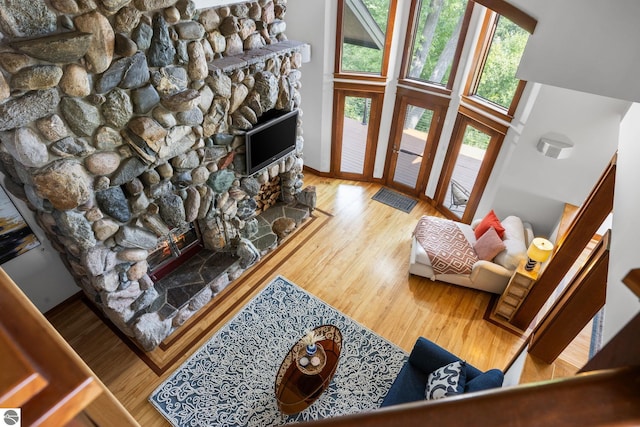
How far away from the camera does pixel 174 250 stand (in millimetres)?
3916

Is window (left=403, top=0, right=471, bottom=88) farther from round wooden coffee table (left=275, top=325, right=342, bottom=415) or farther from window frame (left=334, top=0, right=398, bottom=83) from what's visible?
round wooden coffee table (left=275, top=325, right=342, bottom=415)

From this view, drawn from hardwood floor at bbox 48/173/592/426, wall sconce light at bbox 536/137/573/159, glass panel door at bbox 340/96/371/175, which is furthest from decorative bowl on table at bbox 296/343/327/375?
glass panel door at bbox 340/96/371/175

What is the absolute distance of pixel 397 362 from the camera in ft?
11.7

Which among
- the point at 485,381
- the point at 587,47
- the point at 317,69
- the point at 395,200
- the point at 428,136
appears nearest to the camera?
the point at 587,47

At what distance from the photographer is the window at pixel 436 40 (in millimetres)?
4637

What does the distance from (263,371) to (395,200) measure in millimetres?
3725

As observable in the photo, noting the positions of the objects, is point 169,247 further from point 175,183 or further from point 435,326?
point 435,326

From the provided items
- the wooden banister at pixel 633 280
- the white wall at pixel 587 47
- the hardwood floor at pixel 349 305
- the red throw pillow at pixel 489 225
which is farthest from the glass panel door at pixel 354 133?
the wooden banister at pixel 633 280

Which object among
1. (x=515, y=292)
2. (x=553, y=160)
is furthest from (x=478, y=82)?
(x=515, y=292)

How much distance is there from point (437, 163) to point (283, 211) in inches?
104

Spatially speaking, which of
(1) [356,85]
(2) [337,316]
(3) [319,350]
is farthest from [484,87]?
(3) [319,350]

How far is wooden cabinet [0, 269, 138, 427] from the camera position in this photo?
412 millimetres

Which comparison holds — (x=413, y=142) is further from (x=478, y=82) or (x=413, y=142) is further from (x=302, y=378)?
(x=302, y=378)

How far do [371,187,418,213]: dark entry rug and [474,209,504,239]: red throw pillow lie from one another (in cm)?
139
